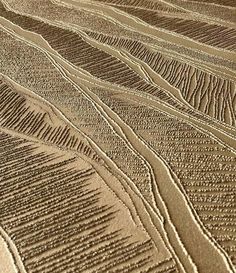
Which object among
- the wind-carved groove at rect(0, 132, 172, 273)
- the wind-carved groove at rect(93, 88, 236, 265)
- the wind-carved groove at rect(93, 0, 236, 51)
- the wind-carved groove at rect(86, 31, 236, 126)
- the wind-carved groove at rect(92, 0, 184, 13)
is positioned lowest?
the wind-carved groove at rect(0, 132, 172, 273)

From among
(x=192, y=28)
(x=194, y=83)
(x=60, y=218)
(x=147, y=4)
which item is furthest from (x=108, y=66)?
(x=60, y=218)

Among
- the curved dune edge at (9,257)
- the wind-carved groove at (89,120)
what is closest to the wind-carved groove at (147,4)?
the wind-carved groove at (89,120)

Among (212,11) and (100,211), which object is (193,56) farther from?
(100,211)

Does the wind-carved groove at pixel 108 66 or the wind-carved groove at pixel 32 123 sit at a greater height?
the wind-carved groove at pixel 108 66

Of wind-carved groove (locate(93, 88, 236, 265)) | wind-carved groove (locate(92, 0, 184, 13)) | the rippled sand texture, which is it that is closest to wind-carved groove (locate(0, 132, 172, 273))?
the rippled sand texture

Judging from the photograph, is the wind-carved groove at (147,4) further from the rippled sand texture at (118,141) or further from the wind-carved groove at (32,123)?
the wind-carved groove at (32,123)

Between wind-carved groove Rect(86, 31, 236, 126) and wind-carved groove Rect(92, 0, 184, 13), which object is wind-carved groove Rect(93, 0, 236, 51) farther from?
wind-carved groove Rect(86, 31, 236, 126)

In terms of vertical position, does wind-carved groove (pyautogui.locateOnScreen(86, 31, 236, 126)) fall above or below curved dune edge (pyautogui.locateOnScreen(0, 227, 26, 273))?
above
